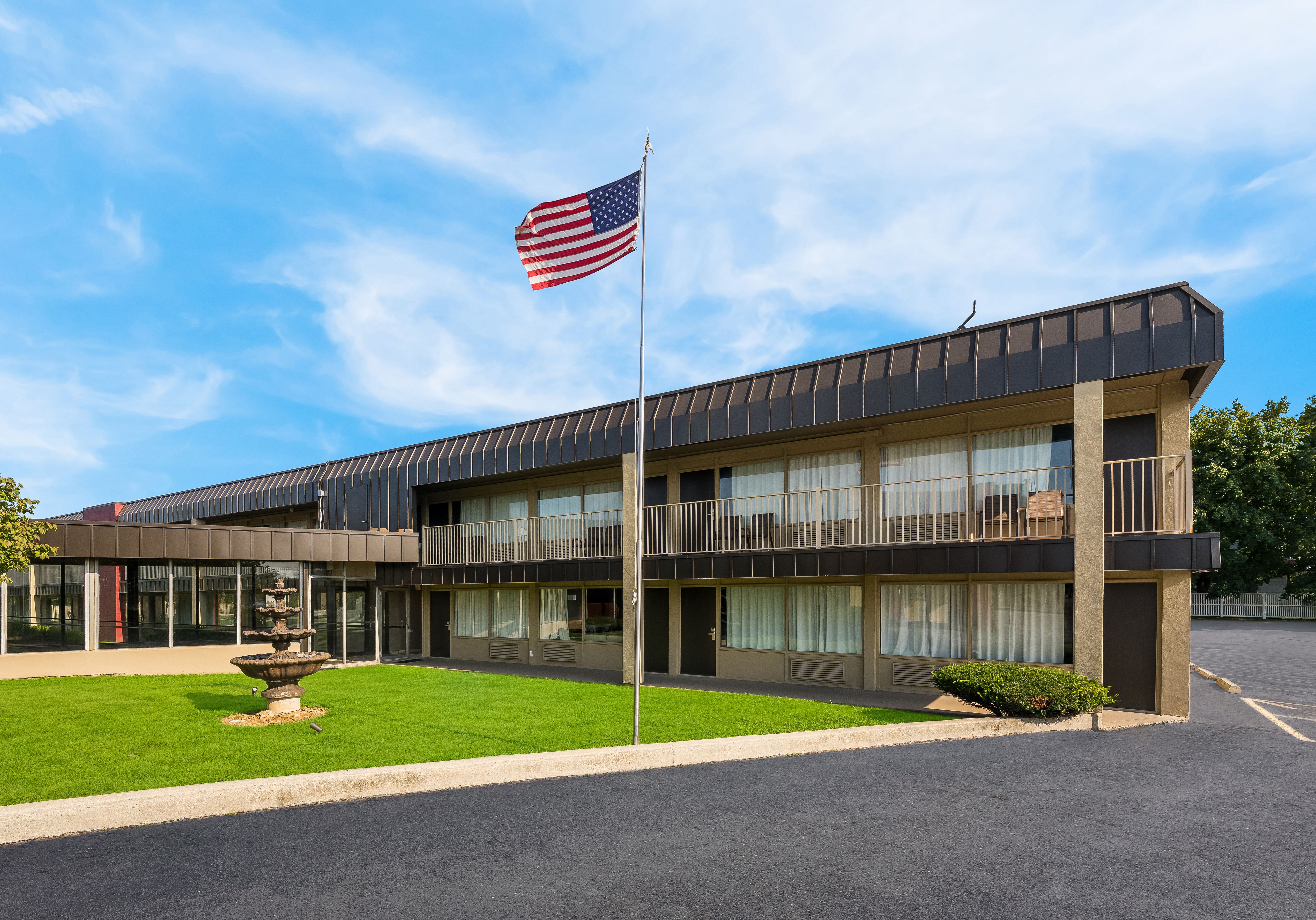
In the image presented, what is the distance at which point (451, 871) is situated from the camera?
18.7ft

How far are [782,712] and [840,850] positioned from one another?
245 inches

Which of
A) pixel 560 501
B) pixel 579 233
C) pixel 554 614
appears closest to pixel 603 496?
pixel 560 501

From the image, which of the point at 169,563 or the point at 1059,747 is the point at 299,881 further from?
the point at 169,563

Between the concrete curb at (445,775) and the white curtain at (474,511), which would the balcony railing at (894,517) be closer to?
the white curtain at (474,511)

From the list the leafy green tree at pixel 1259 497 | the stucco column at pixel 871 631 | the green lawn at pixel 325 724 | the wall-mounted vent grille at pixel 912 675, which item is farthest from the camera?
the leafy green tree at pixel 1259 497

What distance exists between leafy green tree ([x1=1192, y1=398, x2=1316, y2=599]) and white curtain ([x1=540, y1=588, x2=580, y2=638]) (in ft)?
110

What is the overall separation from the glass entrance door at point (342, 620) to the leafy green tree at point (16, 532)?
333 inches

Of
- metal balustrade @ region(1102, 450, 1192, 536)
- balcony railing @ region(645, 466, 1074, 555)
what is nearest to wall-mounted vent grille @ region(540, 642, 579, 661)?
balcony railing @ region(645, 466, 1074, 555)

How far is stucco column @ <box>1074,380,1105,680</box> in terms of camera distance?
11477mm

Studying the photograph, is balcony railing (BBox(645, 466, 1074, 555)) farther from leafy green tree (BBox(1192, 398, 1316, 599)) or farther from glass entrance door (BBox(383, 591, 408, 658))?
leafy green tree (BBox(1192, 398, 1316, 599))

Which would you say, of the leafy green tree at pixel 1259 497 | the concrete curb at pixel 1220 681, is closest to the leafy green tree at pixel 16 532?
the concrete curb at pixel 1220 681

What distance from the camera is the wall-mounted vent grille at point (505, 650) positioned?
70.6ft

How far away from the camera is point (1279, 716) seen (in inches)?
480

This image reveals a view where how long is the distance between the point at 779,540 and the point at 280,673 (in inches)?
394
